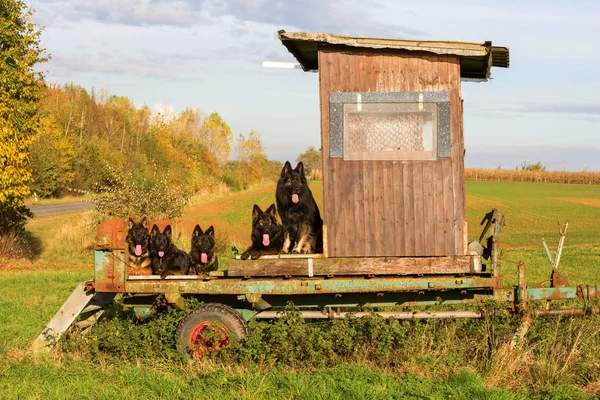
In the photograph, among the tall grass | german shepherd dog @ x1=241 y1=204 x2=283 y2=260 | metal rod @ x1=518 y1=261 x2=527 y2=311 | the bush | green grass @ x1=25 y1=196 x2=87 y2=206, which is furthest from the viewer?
green grass @ x1=25 y1=196 x2=87 y2=206

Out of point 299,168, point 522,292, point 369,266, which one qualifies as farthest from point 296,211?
point 522,292

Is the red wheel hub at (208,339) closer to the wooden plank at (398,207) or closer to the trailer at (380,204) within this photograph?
the trailer at (380,204)

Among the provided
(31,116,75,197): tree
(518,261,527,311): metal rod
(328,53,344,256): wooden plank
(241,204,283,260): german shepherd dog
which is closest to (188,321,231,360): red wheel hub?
(328,53,344,256): wooden plank

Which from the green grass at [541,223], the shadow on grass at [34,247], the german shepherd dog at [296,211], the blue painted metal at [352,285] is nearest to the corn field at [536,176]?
the green grass at [541,223]

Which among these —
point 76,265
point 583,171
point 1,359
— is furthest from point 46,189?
point 583,171

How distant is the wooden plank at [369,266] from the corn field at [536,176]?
85354mm

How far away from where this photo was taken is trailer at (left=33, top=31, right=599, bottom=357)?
8516 millimetres

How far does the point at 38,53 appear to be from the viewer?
2469 centimetres

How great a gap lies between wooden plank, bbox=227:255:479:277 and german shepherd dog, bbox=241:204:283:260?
1.34 m

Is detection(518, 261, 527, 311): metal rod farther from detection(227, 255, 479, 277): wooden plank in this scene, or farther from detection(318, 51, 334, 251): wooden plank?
detection(318, 51, 334, 251): wooden plank

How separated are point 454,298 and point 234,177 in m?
57.1

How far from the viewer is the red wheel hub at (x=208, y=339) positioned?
26.8ft

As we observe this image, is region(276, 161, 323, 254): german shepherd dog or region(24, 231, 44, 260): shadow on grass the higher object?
region(276, 161, 323, 254): german shepherd dog

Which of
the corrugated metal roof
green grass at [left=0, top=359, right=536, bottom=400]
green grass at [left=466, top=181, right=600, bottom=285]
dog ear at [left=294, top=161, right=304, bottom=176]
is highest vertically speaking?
the corrugated metal roof
